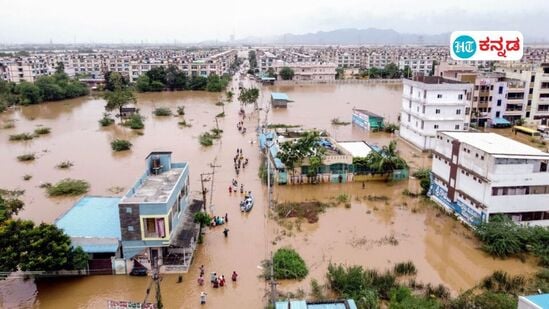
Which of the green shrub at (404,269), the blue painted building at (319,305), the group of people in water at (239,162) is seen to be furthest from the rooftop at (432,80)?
the blue painted building at (319,305)

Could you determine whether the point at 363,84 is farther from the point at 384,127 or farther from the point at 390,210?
the point at 390,210

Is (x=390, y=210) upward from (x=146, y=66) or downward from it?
downward

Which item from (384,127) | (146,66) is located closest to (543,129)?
(384,127)

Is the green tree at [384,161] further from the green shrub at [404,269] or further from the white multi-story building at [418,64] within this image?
the white multi-story building at [418,64]

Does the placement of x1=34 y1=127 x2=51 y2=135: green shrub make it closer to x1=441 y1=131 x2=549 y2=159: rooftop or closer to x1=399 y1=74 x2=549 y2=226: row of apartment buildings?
x1=399 y1=74 x2=549 y2=226: row of apartment buildings

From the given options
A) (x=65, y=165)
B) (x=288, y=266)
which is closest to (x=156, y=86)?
(x=65, y=165)

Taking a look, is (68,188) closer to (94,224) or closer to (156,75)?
(94,224)
